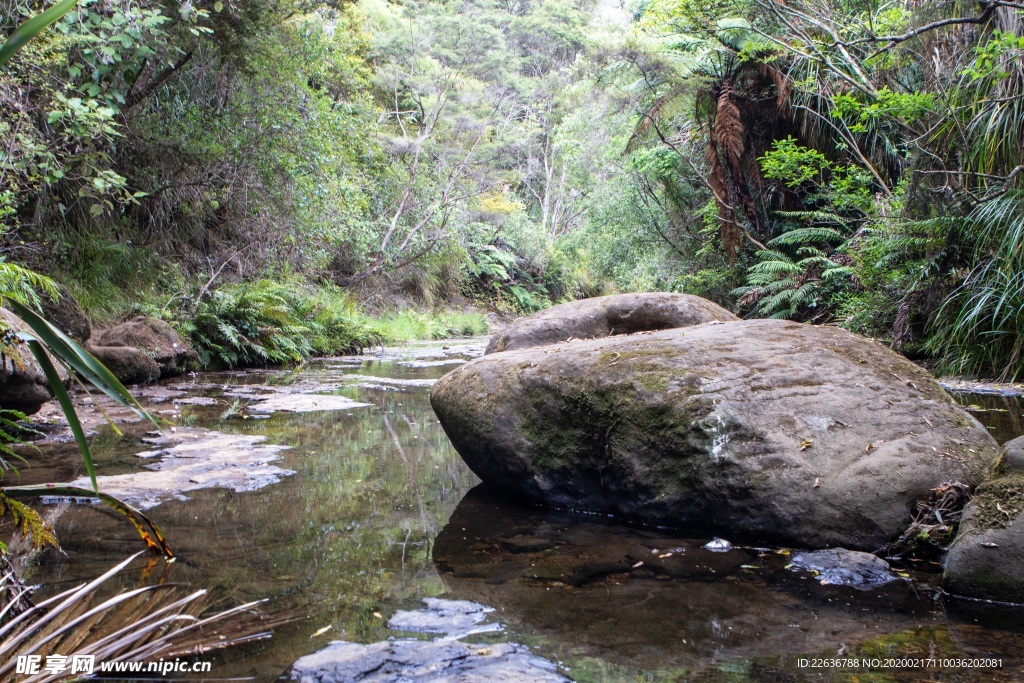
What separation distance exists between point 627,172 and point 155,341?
36.0 feet

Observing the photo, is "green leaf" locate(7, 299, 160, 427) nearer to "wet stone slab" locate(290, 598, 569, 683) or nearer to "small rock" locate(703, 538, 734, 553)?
"wet stone slab" locate(290, 598, 569, 683)

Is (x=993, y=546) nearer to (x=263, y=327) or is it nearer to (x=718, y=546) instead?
(x=718, y=546)

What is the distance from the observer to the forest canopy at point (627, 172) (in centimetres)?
662

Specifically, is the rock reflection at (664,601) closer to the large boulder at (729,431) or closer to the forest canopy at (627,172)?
the large boulder at (729,431)

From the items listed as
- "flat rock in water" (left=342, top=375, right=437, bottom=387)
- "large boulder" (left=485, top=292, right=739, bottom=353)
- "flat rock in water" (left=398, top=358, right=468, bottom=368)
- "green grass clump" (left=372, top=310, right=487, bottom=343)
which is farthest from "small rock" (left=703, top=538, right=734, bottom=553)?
"green grass clump" (left=372, top=310, right=487, bottom=343)

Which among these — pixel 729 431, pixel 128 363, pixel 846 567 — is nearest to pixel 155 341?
pixel 128 363

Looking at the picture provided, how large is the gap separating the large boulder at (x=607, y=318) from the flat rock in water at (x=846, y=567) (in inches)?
107

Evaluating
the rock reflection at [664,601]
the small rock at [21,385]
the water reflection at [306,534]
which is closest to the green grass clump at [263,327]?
the small rock at [21,385]

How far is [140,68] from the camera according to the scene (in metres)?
8.37

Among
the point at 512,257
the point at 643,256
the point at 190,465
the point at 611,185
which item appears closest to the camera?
the point at 190,465

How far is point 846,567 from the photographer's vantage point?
8.09 ft

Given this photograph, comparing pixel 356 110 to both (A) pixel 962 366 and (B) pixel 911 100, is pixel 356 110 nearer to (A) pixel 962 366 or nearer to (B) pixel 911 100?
(B) pixel 911 100

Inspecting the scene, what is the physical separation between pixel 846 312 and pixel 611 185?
983 cm

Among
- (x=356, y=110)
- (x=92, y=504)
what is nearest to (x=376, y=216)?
(x=356, y=110)
